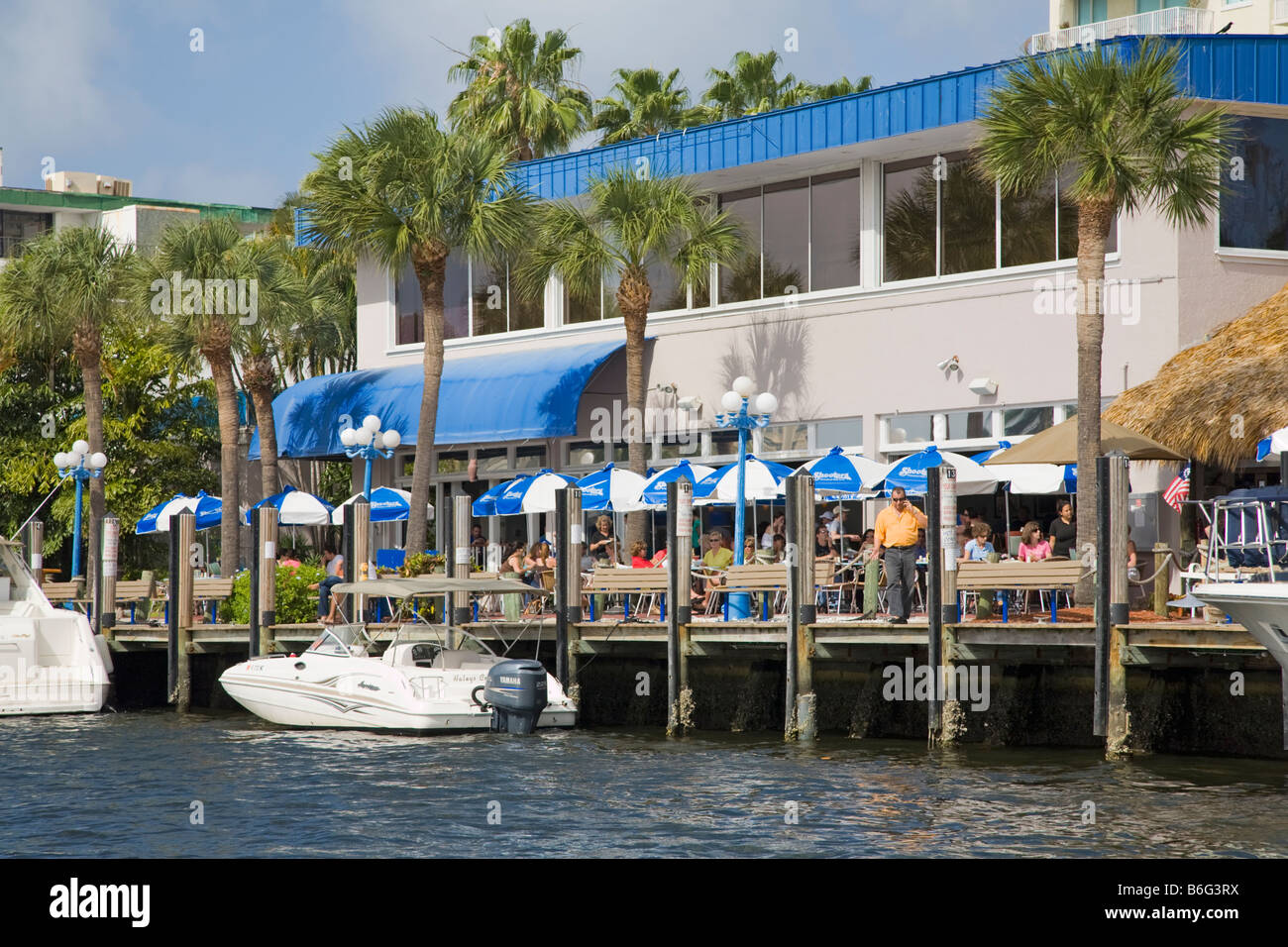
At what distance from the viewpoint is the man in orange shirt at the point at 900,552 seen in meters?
19.5

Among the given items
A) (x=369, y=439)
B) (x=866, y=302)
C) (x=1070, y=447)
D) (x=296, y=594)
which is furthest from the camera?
(x=866, y=302)

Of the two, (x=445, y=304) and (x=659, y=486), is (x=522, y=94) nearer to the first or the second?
(x=445, y=304)

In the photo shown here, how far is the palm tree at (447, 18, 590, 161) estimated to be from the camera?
43156 mm

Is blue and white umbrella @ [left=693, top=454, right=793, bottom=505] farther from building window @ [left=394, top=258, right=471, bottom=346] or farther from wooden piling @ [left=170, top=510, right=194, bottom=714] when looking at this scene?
building window @ [left=394, top=258, right=471, bottom=346]

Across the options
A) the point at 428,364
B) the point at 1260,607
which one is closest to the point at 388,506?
the point at 428,364

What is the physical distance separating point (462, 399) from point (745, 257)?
628 cm

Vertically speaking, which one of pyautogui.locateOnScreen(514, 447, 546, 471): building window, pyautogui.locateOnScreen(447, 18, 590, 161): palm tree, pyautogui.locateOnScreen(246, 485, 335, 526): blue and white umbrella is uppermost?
pyautogui.locateOnScreen(447, 18, 590, 161): palm tree

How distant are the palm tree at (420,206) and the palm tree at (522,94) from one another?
12820 mm

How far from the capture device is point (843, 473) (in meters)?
24.1

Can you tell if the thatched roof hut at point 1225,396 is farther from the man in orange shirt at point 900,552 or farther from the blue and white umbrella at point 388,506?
the blue and white umbrella at point 388,506

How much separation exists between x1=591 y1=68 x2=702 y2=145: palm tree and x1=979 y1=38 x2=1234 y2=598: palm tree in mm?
24864

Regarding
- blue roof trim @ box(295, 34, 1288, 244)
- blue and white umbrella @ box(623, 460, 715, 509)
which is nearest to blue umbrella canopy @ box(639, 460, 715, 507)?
blue and white umbrella @ box(623, 460, 715, 509)
